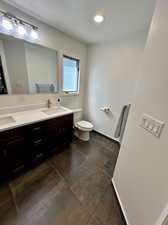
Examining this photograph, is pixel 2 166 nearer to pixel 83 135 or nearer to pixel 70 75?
pixel 83 135

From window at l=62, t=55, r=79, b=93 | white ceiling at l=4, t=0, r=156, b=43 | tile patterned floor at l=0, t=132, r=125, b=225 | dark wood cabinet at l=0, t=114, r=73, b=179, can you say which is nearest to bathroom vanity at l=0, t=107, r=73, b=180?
dark wood cabinet at l=0, t=114, r=73, b=179

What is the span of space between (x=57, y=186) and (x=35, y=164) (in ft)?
1.75

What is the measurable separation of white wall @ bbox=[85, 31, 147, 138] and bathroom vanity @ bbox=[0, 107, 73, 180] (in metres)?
1.13

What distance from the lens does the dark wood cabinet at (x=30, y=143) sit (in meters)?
1.26

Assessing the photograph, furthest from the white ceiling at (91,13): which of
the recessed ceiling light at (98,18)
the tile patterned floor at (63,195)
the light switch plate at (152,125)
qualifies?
the tile patterned floor at (63,195)

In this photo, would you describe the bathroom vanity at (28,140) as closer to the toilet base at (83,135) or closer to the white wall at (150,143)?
the toilet base at (83,135)

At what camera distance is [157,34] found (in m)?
0.79

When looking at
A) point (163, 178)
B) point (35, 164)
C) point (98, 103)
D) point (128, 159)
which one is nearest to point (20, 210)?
point (35, 164)

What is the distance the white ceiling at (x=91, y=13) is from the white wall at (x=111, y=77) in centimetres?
28

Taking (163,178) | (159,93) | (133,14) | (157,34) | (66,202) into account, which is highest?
(133,14)

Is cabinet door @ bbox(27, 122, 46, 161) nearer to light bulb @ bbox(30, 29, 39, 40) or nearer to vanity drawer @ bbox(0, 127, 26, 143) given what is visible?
vanity drawer @ bbox(0, 127, 26, 143)

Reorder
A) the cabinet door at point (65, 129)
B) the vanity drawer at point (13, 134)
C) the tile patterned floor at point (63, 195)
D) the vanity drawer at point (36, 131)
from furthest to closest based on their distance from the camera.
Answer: the cabinet door at point (65, 129) → the vanity drawer at point (36, 131) → the vanity drawer at point (13, 134) → the tile patterned floor at point (63, 195)

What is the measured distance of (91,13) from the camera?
1.41 metres

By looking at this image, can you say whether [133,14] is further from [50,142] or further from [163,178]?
[50,142]
